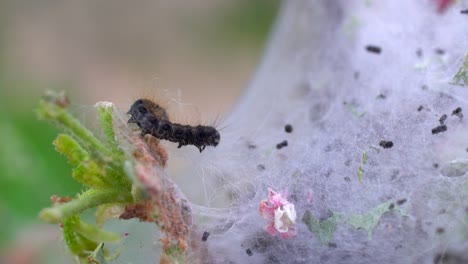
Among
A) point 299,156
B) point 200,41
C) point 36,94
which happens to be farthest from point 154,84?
point 200,41

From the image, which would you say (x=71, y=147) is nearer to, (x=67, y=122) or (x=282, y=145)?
(x=67, y=122)

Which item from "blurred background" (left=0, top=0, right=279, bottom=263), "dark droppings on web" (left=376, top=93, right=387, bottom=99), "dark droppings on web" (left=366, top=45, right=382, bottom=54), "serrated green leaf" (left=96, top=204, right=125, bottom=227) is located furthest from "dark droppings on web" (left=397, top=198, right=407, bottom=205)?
"blurred background" (left=0, top=0, right=279, bottom=263)

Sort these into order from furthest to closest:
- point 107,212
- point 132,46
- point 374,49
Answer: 1. point 132,46
2. point 374,49
3. point 107,212

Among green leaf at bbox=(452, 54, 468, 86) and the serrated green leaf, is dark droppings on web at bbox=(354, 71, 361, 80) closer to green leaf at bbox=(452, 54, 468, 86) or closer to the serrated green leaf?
green leaf at bbox=(452, 54, 468, 86)

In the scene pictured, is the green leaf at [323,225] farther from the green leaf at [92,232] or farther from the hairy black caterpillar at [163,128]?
the green leaf at [92,232]

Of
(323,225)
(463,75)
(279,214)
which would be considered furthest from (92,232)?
(463,75)

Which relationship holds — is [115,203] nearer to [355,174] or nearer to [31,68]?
[355,174]
